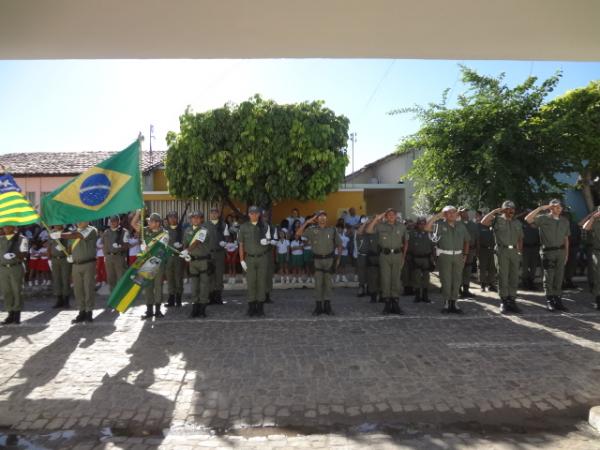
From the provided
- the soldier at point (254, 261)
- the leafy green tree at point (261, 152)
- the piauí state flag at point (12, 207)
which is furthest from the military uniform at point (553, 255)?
the piauí state flag at point (12, 207)

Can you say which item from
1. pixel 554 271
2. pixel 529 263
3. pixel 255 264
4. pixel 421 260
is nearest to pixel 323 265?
pixel 255 264

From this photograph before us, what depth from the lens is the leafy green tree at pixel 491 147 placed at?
10609 millimetres

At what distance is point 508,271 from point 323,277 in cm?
340

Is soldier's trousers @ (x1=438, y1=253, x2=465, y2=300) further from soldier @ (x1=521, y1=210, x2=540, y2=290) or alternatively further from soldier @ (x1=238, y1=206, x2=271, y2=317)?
soldier @ (x1=521, y1=210, x2=540, y2=290)

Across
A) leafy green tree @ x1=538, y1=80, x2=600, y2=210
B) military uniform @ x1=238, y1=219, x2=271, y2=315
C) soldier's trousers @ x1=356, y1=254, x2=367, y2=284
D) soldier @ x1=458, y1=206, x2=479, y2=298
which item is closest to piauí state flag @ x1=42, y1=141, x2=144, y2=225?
military uniform @ x1=238, y1=219, x2=271, y2=315

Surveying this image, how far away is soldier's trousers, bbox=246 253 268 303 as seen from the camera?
823 centimetres

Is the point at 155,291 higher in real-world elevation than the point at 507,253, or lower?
lower

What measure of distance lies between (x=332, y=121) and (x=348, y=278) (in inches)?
184

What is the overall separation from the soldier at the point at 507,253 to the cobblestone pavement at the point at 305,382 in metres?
0.49

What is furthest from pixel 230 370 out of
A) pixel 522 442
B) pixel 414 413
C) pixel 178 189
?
pixel 178 189

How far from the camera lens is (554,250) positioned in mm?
8484

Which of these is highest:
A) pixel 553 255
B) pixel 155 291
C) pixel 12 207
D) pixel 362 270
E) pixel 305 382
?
pixel 12 207

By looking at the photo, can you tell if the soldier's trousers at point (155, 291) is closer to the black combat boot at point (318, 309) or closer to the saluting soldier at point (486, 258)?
the black combat boot at point (318, 309)

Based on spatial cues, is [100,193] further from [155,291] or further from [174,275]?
[174,275]
